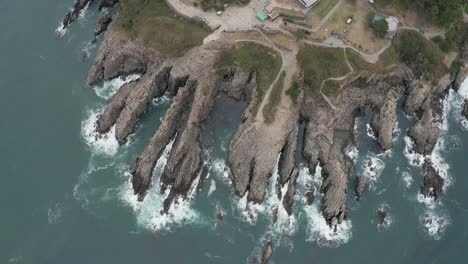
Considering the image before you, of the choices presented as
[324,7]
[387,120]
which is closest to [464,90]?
[387,120]

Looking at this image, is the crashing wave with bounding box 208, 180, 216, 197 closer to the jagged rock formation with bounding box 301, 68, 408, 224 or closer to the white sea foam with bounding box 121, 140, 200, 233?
the white sea foam with bounding box 121, 140, 200, 233

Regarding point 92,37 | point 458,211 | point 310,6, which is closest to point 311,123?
point 310,6

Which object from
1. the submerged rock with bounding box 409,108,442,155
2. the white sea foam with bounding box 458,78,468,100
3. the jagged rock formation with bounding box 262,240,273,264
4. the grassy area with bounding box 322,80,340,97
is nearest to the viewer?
the jagged rock formation with bounding box 262,240,273,264

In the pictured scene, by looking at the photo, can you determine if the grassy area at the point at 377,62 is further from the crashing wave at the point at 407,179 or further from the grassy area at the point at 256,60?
the crashing wave at the point at 407,179

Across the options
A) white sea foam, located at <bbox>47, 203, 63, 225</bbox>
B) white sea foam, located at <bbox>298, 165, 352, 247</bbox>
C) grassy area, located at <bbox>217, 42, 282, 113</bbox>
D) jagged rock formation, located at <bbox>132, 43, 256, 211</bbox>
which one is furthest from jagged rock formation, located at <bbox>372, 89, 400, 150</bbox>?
white sea foam, located at <bbox>47, 203, 63, 225</bbox>

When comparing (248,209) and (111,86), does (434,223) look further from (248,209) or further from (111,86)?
(111,86)

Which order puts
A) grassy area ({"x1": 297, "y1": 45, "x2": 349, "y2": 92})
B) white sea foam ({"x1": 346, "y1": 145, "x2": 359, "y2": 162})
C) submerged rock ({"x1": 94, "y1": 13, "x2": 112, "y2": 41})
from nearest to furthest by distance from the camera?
1. white sea foam ({"x1": 346, "y1": 145, "x2": 359, "y2": 162})
2. grassy area ({"x1": 297, "y1": 45, "x2": 349, "y2": 92})
3. submerged rock ({"x1": 94, "y1": 13, "x2": 112, "y2": 41})
